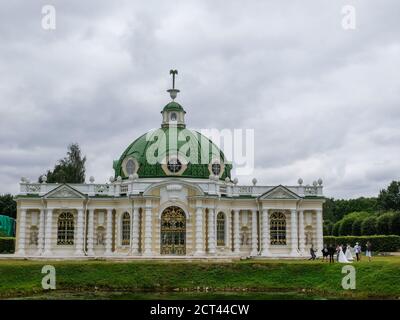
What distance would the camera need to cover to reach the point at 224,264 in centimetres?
4172

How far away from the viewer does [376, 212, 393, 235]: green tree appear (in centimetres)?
7631

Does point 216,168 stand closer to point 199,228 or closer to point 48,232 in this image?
point 199,228

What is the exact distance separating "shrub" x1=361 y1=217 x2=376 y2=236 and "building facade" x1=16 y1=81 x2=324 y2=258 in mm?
28934

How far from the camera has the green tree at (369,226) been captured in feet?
264

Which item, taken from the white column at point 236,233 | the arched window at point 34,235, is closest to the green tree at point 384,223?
the white column at point 236,233

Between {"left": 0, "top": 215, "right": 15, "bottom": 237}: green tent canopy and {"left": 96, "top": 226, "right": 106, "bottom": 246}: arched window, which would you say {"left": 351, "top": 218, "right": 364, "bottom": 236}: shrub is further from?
{"left": 0, "top": 215, "right": 15, "bottom": 237}: green tent canopy

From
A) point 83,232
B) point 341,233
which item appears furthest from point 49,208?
point 341,233

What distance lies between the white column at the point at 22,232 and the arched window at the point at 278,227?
69.3ft

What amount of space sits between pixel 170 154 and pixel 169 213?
5.49 m

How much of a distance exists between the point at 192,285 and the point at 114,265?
5638mm

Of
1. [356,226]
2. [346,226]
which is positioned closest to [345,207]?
[346,226]

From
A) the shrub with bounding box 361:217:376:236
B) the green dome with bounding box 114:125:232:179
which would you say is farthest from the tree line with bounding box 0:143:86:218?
the shrub with bounding box 361:217:376:236

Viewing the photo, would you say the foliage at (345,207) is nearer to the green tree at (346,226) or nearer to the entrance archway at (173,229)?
the green tree at (346,226)
